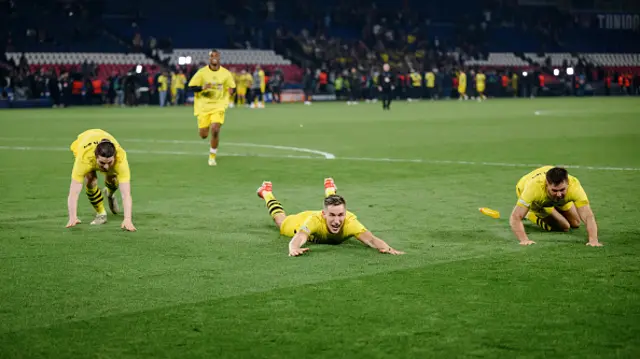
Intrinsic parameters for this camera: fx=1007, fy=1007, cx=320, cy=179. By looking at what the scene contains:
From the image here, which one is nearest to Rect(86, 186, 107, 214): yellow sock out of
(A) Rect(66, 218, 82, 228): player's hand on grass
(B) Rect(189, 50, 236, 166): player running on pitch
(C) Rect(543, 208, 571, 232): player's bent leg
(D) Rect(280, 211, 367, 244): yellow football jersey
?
(A) Rect(66, 218, 82, 228): player's hand on grass

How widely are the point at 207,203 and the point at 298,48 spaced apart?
179ft

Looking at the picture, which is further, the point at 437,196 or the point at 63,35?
the point at 63,35

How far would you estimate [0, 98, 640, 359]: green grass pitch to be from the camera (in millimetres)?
5934

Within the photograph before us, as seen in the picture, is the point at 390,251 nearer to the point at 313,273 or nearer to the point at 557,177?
the point at 313,273

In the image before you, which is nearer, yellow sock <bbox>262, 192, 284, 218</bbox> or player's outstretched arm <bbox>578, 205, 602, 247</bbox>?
player's outstretched arm <bbox>578, 205, 602, 247</bbox>

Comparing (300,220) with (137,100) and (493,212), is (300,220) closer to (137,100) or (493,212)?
(493,212)

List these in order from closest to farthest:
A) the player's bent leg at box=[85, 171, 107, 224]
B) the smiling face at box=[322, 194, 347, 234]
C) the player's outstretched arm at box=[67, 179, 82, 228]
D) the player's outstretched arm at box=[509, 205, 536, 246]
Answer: the smiling face at box=[322, 194, 347, 234] → the player's outstretched arm at box=[509, 205, 536, 246] → the player's outstretched arm at box=[67, 179, 82, 228] → the player's bent leg at box=[85, 171, 107, 224]

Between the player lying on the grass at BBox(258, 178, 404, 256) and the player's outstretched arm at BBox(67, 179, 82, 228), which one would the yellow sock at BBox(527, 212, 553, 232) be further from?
the player's outstretched arm at BBox(67, 179, 82, 228)

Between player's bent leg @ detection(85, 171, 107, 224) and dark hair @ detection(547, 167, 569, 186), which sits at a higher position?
dark hair @ detection(547, 167, 569, 186)

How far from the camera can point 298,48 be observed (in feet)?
218

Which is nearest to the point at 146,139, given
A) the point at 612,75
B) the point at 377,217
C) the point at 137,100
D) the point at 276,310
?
the point at 377,217

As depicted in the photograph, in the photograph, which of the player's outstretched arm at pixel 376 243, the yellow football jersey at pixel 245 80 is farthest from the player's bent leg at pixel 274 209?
the yellow football jersey at pixel 245 80

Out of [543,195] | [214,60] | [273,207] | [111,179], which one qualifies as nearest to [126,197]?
[111,179]

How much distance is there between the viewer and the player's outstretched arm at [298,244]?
877 centimetres
